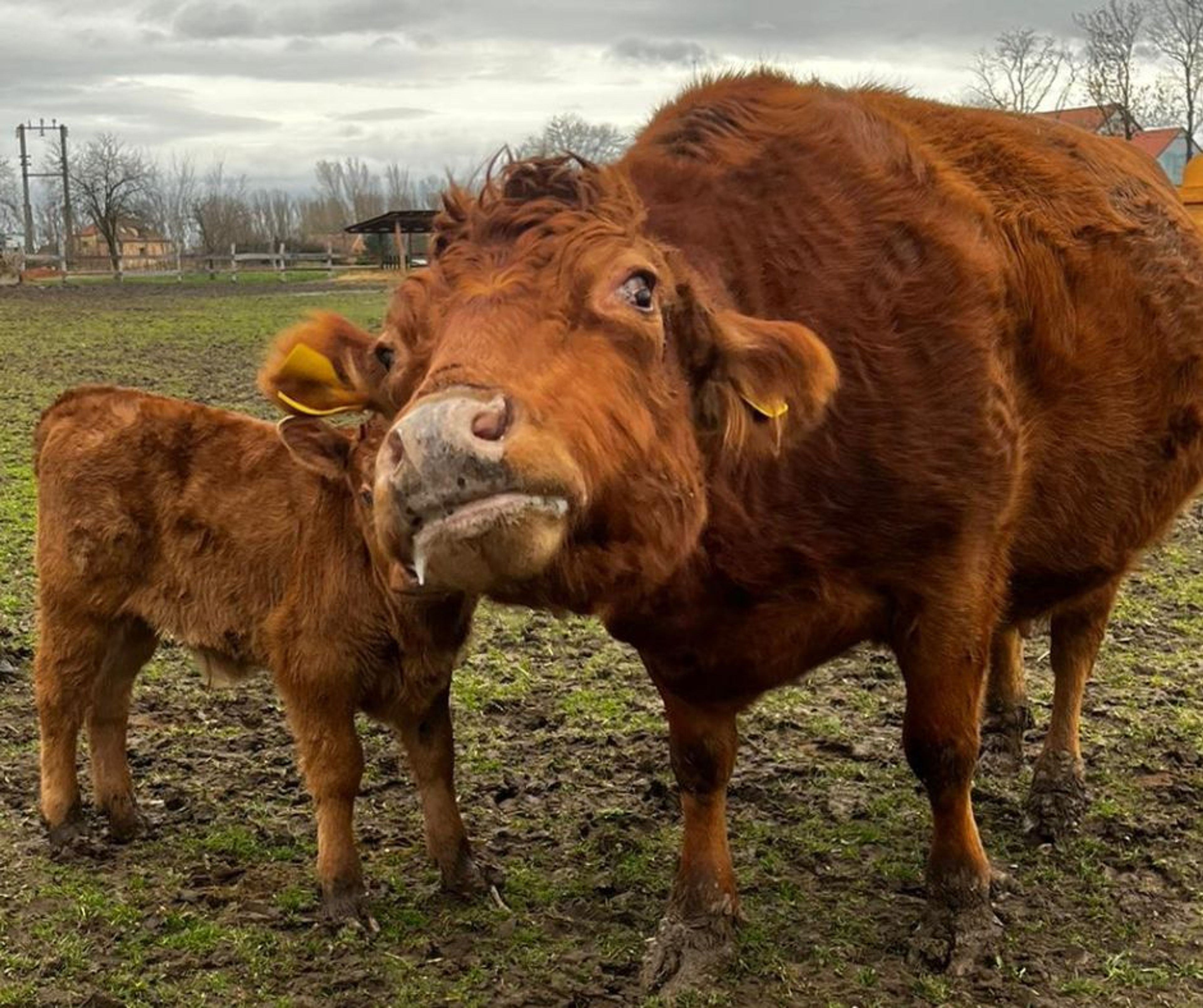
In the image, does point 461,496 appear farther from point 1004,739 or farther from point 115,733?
point 1004,739

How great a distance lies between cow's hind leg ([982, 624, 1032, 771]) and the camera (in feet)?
17.6

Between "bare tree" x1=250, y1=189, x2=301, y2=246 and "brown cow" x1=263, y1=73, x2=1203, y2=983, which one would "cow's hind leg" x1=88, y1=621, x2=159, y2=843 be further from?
"bare tree" x1=250, y1=189, x2=301, y2=246

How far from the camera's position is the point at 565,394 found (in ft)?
8.03

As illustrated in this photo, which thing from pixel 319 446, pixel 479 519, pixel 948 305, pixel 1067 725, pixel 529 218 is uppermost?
pixel 529 218

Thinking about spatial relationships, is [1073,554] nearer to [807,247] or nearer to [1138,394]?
[1138,394]

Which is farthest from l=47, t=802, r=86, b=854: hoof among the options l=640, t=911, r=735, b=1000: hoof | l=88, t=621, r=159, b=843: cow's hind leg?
l=640, t=911, r=735, b=1000: hoof

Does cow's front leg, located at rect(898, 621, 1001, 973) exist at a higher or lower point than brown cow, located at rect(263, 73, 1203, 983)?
lower

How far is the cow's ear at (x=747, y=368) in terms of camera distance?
2842mm

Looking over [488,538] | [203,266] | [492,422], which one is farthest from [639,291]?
[203,266]

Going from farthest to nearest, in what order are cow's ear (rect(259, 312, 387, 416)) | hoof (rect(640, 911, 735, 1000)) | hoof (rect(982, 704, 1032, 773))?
hoof (rect(982, 704, 1032, 773))
hoof (rect(640, 911, 735, 1000))
cow's ear (rect(259, 312, 387, 416))

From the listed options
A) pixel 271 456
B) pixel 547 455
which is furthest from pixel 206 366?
pixel 547 455

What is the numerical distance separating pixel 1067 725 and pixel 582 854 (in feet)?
6.25

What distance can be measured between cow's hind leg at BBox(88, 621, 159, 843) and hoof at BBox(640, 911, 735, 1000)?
78.9 inches

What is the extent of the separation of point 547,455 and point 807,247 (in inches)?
57.4
